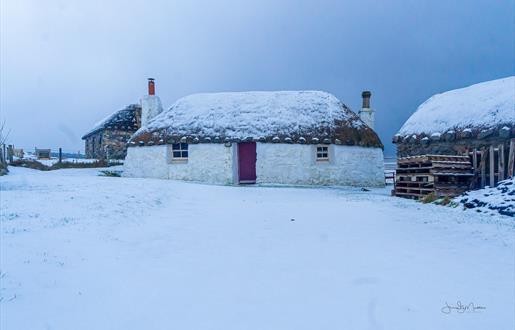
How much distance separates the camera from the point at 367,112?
912 inches

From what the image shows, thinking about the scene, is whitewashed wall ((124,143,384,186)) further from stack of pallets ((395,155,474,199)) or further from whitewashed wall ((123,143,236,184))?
stack of pallets ((395,155,474,199))

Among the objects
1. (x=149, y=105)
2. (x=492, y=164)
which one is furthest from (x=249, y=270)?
(x=149, y=105)

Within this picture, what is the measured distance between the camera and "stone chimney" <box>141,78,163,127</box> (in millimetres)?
23259

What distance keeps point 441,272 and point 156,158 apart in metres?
17.2

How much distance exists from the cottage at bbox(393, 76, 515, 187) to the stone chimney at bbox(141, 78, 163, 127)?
1552 cm

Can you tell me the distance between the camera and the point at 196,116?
20484mm

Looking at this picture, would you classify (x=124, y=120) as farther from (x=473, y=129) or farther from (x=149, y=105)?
(x=473, y=129)

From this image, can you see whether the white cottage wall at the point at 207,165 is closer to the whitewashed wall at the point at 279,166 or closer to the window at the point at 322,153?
the whitewashed wall at the point at 279,166

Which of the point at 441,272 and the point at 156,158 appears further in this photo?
the point at 156,158

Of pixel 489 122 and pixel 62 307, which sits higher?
pixel 489 122

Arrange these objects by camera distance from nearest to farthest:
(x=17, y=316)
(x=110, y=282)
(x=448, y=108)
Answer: (x=17, y=316) < (x=110, y=282) < (x=448, y=108)

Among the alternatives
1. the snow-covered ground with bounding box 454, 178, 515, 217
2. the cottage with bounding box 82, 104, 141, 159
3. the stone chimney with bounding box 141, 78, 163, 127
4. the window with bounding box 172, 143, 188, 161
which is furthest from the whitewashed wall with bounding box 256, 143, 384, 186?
the cottage with bounding box 82, 104, 141, 159

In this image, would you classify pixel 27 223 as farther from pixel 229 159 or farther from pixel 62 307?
pixel 229 159

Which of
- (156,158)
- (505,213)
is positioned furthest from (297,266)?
(156,158)
